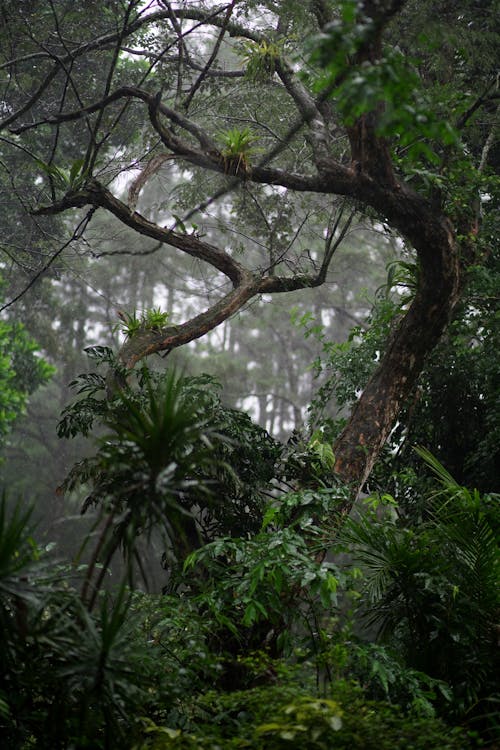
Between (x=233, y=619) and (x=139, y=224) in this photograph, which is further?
(x=139, y=224)

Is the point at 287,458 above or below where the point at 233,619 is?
above

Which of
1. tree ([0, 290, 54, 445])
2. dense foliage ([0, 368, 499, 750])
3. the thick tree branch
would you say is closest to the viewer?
dense foliage ([0, 368, 499, 750])

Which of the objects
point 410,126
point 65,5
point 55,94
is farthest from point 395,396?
point 55,94

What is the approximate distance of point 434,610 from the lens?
3412mm

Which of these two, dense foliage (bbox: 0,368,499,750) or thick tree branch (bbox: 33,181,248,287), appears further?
thick tree branch (bbox: 33,181,248,287)

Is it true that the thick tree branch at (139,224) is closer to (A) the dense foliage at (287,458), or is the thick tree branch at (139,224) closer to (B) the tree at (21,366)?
(A) the dense foliage at (287,458)

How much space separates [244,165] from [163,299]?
14.8 m

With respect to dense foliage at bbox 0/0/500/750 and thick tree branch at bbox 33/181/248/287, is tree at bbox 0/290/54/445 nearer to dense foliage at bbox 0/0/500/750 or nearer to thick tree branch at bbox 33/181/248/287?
dense foliage at bbox 0/0/500/750

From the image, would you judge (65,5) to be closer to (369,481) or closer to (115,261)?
(369,481)

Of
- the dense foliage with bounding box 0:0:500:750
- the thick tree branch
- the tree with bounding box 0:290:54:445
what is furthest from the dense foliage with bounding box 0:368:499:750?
the tree with bounding box 0:290:54:445

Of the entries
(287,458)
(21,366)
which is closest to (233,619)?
(287,458)

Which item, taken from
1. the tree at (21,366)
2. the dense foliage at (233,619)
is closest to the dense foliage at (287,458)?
the dense foliage at (233,619)

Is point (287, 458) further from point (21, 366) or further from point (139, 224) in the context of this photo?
point (21, 366)

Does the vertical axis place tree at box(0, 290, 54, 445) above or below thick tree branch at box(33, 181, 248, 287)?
above
